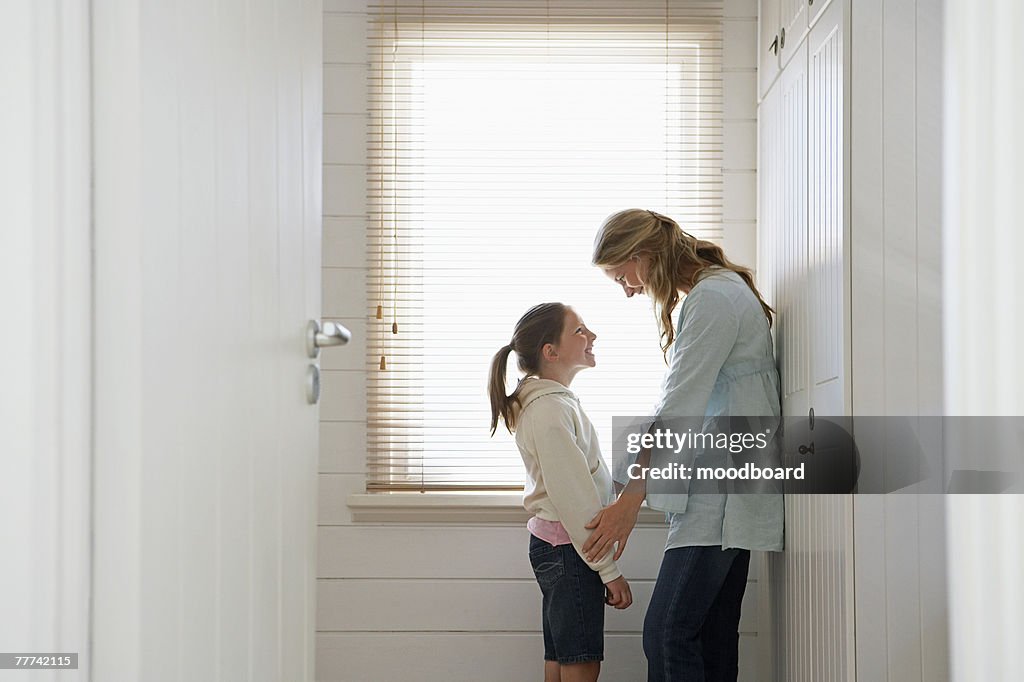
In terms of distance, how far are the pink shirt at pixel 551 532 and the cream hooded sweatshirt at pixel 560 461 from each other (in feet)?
0.07

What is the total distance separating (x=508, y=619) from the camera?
2857mm

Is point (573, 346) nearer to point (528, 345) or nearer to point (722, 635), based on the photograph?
point (528, 345)

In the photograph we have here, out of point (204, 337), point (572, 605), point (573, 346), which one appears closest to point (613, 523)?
point (572, 605)

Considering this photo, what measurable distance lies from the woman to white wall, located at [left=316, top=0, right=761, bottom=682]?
0.49 meters

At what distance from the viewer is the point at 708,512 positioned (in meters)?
2.27

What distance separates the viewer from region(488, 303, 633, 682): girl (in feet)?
A: 7.94

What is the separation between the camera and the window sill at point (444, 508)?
2816 mm

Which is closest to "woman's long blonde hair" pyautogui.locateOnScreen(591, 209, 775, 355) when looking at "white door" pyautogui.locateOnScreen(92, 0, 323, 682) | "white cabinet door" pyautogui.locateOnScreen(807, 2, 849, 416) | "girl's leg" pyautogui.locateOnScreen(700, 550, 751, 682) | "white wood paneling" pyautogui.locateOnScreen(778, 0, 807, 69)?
"white cabinet door" pyautogui.locateOnScreen(807, 2, 849, 416)

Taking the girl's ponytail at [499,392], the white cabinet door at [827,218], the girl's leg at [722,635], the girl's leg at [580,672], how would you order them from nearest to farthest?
the white cabinet door at [827,218], the girl's leg at [722,635], the girl's leg at [580,672], the girl's ponytail at [499,392]

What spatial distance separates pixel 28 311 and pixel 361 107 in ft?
6.98

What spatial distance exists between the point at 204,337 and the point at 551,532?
4.78 ft

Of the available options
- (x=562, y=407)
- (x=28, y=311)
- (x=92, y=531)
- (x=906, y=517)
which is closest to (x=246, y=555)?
(x=92, y=531)

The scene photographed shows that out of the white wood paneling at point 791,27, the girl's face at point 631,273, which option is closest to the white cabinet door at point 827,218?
the white wood paneling at point 791,27

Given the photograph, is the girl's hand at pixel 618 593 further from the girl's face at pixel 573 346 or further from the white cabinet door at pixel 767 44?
the white cabinet door at pixel 767 44
